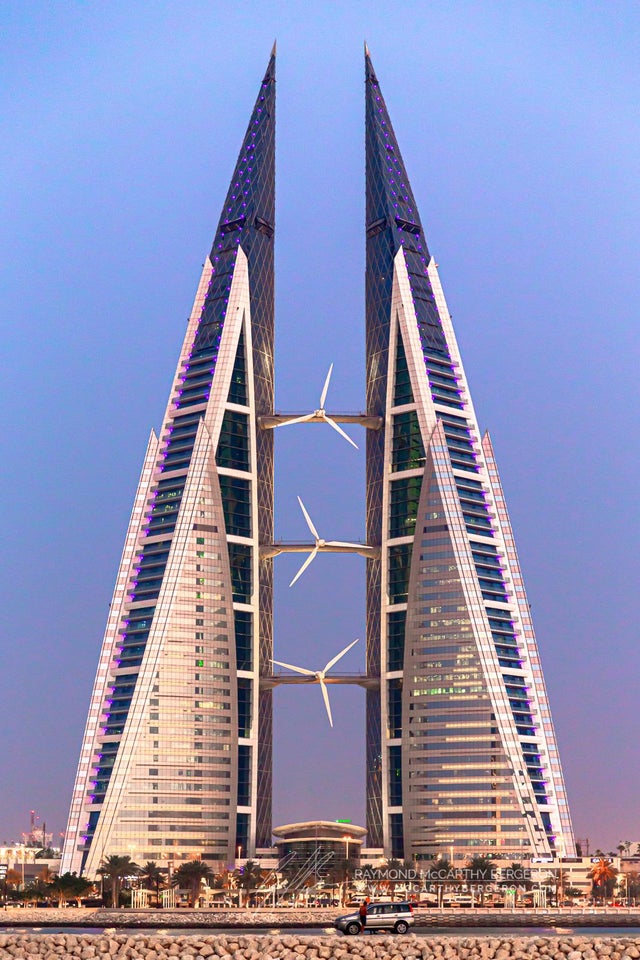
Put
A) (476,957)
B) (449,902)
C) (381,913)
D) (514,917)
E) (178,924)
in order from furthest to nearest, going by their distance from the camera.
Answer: (449,902) < (514,917) < (178,924) < (381,913) < (476,957)

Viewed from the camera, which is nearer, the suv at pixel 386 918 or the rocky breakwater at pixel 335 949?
the rocky breakwater at pixel 335 949

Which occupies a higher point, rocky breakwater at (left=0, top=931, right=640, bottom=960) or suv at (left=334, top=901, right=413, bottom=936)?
suv at (left=334, top=901, right=413, bottom=936)

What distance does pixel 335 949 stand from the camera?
57.5 meters

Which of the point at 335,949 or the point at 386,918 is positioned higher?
the point at 386,918

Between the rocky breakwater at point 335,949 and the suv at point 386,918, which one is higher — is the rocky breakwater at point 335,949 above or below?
below

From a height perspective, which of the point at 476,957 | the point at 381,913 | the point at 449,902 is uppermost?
the point at 449,902

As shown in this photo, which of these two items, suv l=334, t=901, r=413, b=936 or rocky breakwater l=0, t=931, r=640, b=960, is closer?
rocky breakwater l=0, t=931, r=640, b=960

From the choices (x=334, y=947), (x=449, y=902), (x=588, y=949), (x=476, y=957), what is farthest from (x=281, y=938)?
(x=449, y=902)

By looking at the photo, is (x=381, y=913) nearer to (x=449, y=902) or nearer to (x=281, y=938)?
(x=281, y=938)

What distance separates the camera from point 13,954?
5897 centimetres

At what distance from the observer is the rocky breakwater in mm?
56781

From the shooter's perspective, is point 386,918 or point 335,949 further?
point 386,918

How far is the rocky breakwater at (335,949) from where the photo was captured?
56781 millimetres

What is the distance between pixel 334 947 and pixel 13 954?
1241 cm
